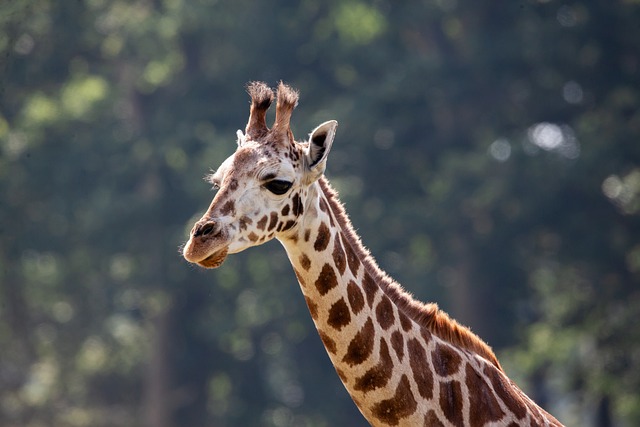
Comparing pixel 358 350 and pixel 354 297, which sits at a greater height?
pixel 354 297

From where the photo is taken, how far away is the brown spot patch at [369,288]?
696cm

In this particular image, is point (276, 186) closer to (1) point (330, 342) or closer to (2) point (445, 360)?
(1) point (330, 342)

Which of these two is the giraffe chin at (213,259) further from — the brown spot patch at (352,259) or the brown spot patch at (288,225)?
the brown spot patch at (352,259)

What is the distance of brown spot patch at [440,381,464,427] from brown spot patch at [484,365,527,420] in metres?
0.26

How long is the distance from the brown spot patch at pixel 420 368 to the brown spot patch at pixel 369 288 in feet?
1.04

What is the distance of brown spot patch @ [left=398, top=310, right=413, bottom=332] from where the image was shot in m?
7.02

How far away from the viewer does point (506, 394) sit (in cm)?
708

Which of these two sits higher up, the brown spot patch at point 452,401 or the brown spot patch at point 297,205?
the brown spot patch at point 297,205

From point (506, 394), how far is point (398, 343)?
71cm

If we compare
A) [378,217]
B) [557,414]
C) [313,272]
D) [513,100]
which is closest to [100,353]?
[378,217]

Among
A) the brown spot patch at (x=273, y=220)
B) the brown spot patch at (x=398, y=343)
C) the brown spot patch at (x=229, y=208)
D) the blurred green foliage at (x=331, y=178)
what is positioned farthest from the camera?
the blurred green foliage at (x=331, y=178)

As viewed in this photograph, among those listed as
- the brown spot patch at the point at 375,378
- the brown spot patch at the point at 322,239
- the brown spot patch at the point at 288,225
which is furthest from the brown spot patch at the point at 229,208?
the brown spot patch at the point at 375,378

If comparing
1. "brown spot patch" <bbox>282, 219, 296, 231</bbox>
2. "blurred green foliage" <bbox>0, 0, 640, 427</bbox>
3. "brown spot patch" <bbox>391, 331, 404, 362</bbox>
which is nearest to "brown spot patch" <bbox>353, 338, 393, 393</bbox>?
"brown spot patch" <bbox>391, 331, 404, 362</bbox>

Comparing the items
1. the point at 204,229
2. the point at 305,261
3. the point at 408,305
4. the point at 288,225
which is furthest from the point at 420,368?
the point at 204,229
